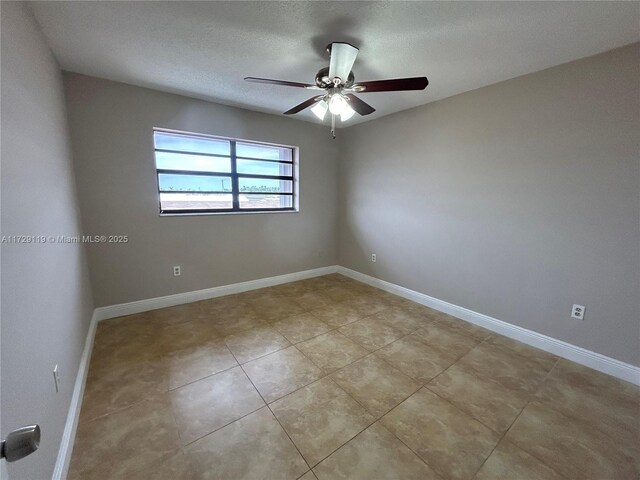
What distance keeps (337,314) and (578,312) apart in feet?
7.02

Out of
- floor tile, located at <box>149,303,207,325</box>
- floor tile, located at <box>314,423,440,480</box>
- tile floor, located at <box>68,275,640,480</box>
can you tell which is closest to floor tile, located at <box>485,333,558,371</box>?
tile floor, located at <box>68,275,640,480</box>

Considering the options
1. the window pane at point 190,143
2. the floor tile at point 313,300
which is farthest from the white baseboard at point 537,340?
the window pane at point 190,143

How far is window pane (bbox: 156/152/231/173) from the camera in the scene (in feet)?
9.51

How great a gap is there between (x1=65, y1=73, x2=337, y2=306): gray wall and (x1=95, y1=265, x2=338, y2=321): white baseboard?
0.22ft

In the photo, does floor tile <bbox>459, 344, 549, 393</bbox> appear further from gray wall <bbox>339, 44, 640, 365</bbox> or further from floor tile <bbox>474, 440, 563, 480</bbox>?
floor tile <bbox>474, 440, 563, 480</bbox>

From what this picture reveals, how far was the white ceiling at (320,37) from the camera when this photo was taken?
148 cm

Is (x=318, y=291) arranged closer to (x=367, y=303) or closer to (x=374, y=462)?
(x=367, y=303)

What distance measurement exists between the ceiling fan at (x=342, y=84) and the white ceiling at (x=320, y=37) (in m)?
0.13

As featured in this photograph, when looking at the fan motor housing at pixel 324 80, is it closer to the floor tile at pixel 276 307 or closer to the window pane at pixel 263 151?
the window pane at pixel 263 151

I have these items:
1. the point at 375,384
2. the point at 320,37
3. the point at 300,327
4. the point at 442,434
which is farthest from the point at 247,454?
the point at 320,37

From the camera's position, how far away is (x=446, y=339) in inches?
96.9

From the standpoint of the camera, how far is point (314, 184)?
13.2 feet

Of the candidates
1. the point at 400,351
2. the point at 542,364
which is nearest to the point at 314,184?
the point at 400,351

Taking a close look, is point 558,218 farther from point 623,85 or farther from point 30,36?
point 30,36
